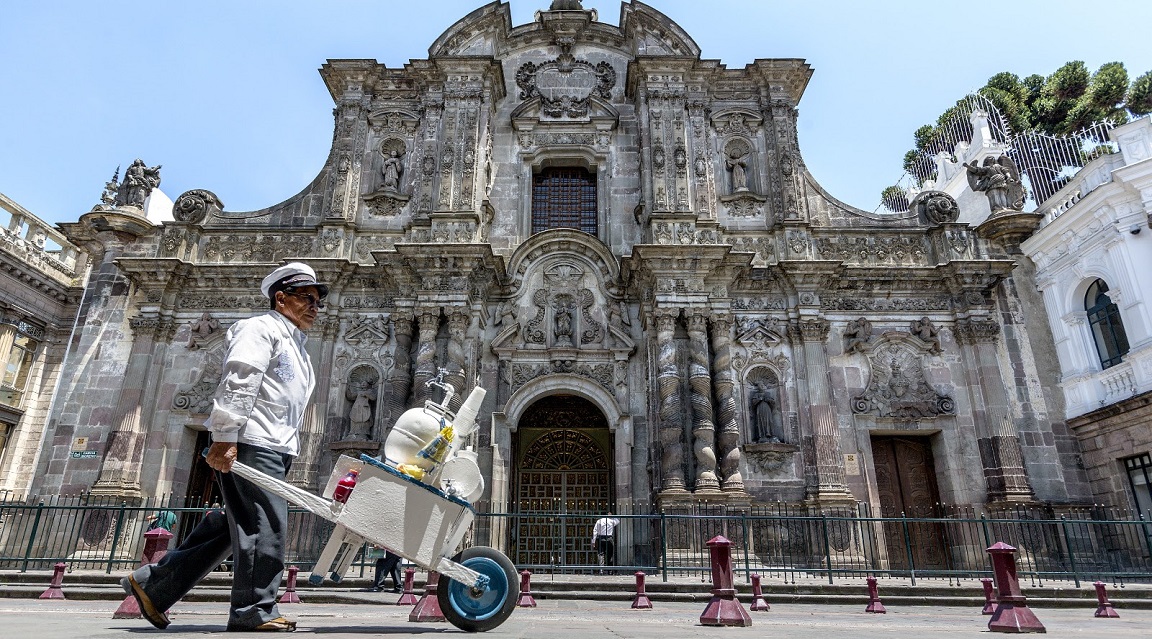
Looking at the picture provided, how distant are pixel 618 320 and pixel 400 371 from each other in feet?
15.8

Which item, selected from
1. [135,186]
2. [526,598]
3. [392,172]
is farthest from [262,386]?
[135,186]

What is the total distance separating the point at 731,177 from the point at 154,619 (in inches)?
608

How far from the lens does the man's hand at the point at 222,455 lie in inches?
129

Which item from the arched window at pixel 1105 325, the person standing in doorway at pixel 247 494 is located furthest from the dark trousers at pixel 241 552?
the arched window at pixel 1105 325

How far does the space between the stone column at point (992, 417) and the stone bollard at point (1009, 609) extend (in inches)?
358

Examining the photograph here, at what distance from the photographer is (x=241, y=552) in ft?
10.7

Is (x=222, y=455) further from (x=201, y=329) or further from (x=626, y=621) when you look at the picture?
(x=201, y=329)

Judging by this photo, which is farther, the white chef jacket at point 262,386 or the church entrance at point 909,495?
the church entrance at point 909,495

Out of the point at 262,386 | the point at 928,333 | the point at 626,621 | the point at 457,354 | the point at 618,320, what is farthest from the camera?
the point at 618,320

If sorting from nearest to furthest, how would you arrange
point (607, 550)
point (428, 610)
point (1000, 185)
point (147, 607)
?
point (147, 607) < point (428, 610) < point (607, 550) < point (1000, 185)

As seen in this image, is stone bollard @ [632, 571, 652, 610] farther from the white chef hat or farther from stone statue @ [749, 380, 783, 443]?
stone statue @ [749, 380, 783, 443]

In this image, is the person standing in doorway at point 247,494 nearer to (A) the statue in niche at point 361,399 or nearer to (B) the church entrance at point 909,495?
(A) the statue in niche at point 361,399

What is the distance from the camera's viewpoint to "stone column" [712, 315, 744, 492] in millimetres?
13125

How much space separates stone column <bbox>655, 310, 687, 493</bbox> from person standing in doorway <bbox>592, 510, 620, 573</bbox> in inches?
49.0
